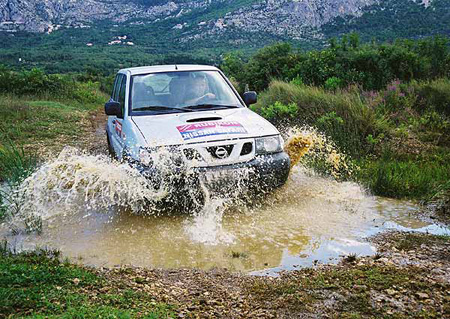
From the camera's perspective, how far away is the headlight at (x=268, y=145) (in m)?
5.68

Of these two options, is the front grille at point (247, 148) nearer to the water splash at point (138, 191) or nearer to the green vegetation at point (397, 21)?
the water splash at point (138, 191)

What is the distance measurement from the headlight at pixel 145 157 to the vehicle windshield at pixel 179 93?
1098mm

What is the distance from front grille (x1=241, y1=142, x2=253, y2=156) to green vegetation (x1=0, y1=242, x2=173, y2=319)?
2286 mm

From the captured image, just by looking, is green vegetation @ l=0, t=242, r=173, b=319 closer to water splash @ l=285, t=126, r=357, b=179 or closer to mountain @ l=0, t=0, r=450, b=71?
water splash @ l=285, t=126, r=357, b=179

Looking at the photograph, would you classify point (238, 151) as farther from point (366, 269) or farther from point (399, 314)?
point (399, 314)

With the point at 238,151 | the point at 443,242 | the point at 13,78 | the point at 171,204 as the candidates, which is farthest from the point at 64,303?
the point at 13,78

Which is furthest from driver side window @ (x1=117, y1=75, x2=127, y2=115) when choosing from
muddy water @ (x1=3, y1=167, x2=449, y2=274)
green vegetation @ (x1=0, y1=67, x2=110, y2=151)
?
green vegetation @ (x1=0, y1=67, x2=110, y2=151)

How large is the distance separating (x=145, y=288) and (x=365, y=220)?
121 inches

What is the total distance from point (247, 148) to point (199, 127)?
64cm

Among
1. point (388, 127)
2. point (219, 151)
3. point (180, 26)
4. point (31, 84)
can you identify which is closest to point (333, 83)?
point (388, 127)

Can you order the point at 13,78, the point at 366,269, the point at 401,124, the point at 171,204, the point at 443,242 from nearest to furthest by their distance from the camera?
the point at 366,269 < the point at 443,242 < the point at 171,204 < the point at 401,124 < the point at 13,78

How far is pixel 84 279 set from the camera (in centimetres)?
375

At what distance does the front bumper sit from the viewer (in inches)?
206

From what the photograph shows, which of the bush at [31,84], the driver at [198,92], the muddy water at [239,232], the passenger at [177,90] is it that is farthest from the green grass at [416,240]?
the bush at [31,84]
